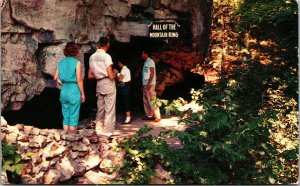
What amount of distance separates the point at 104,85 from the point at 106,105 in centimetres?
39

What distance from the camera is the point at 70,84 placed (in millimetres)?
6480

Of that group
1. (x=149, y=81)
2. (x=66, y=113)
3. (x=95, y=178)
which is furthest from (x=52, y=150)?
(x=149, y=81)

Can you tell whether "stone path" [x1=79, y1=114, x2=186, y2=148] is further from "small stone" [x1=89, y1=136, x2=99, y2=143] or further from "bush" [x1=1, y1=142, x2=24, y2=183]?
"bush" [x1=1, y1=142, x2=24, y2=183]

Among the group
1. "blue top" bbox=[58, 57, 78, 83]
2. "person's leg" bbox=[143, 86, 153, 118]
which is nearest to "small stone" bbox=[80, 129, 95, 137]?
"blue top" bbox=[58, 57, 78, 83]

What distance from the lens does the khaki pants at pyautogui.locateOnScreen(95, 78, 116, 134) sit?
23.2 ft

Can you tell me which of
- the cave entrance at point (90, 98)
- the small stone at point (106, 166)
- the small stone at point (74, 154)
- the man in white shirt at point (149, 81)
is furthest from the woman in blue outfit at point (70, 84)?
the man in white shirt at point (149, 81)

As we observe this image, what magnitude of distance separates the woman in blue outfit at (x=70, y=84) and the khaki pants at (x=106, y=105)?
62cm

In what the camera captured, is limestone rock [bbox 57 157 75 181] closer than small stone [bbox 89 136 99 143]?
Yes

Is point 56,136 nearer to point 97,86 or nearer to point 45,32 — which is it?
point 97,86

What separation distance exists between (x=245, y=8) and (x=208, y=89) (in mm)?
4556

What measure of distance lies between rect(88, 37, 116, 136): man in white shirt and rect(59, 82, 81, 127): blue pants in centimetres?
65

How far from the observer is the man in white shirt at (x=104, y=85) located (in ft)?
22.7

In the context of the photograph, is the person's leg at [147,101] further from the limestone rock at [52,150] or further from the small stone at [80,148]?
the limestone rock at [52,150]

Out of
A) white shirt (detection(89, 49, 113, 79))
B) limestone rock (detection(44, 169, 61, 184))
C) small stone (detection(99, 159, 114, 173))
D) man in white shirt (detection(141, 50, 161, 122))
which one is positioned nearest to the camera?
limestone rock (detection(44, 169, 61, 184))
